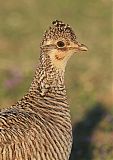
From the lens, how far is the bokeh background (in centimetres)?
1106

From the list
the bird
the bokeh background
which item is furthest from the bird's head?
the bokeh background

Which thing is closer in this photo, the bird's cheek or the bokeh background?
the bird's cheek

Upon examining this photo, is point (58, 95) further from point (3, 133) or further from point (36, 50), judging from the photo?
point (36, 50)

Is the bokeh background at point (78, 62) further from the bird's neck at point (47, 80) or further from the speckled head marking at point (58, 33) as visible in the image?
the speckled head marking at point (58, 33)

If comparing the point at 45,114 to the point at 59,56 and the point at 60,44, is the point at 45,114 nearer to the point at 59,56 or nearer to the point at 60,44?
the point at 59,56

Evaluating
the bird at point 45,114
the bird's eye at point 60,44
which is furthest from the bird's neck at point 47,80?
the bird's eye at point 60,44

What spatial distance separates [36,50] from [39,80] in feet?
30.1

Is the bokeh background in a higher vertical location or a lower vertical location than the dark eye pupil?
higher

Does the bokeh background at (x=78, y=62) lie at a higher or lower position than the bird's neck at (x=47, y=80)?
higher

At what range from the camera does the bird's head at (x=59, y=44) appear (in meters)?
7.20

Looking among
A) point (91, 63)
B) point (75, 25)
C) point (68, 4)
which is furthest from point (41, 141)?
point (68, 4)

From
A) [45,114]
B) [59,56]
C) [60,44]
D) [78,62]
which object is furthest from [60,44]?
[78,62]

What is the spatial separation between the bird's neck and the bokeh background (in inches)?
86.3

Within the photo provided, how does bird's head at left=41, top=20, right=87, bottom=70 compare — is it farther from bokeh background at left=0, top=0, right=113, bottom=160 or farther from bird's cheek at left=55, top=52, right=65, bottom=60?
bokeh background at left=0, top=0, right=113, bottom=160
